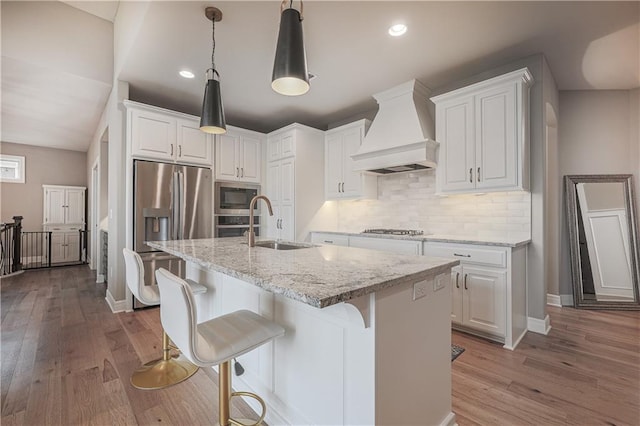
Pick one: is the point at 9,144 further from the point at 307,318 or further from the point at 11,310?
the point at 307,318

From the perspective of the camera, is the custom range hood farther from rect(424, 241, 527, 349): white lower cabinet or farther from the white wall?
the white wall

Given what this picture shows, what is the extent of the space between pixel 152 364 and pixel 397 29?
3322 mm

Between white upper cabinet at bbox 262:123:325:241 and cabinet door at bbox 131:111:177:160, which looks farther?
white upper cabinet at bbox 262:123:325:241

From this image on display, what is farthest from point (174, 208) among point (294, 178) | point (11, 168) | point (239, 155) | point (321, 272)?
point (11, 168)

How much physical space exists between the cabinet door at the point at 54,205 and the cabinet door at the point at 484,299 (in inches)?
344

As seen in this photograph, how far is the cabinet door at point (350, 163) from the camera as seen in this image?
13.4ft

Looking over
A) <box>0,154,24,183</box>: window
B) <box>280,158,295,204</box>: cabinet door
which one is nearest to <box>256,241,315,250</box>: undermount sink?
<box>280,158,295,204</box>: cabinet door

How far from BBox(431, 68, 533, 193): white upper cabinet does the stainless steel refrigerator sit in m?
3.07

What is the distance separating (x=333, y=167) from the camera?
446cm

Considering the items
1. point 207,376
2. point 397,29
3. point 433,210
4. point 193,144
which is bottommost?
point 207,376

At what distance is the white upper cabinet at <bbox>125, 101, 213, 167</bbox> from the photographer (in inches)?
135

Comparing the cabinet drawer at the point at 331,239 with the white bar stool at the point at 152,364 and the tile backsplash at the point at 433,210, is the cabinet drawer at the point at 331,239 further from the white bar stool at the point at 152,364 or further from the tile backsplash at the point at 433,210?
the white bar stool at the point at 152,364

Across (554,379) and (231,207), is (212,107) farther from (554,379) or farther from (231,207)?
(554,379)

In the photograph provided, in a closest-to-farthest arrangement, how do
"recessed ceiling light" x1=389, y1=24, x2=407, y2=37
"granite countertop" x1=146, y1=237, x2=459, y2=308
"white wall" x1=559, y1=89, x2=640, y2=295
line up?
1. "granite countertop" x1=146, y1=237, x2=459, y2=308
2. "recessed ceiling light" x1=389, y1=24, x2=407, y2=37
3. "white wall" x1=559, y1=89, x2=640, y2=295
